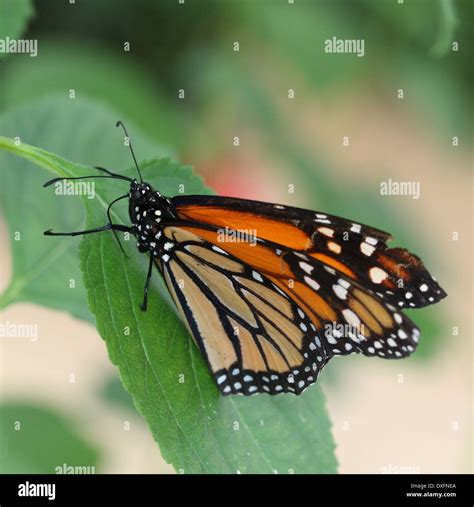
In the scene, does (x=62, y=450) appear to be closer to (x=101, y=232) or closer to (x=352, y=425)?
(x=101, y=232)

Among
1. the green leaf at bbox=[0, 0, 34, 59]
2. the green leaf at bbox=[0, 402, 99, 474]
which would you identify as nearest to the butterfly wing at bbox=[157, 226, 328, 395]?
the green leaf at bbox=[0, 0, 34, 59]

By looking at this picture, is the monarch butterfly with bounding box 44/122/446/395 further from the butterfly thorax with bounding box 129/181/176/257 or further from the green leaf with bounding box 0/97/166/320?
the green leaf with bounding box 0/97/166/320

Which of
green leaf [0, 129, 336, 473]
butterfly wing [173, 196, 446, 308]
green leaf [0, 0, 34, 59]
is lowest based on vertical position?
green leaf [0, 129, 336, 473]

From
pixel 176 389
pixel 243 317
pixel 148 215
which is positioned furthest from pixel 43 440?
pixel 176 389

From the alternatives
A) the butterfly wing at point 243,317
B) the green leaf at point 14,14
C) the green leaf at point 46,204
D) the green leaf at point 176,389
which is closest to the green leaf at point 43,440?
the green leaf at point 46,204
